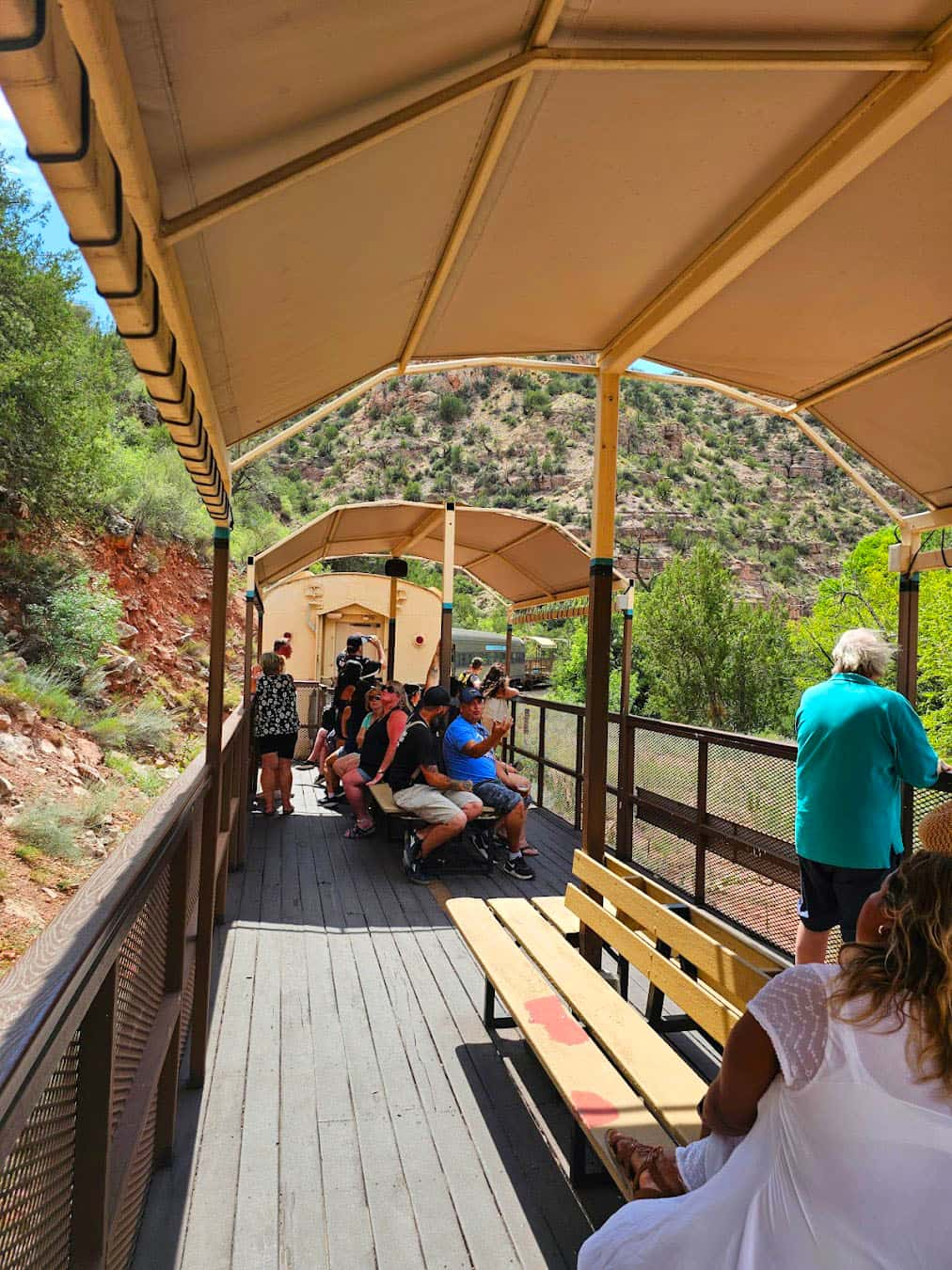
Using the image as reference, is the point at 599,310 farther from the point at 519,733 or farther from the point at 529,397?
the point at 529,397

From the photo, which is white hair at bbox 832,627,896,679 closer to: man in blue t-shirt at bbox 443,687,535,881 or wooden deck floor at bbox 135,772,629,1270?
wooden deck floor at bbox 135,772,629,1270

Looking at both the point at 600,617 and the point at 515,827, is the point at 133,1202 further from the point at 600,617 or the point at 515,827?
the point at 515,827

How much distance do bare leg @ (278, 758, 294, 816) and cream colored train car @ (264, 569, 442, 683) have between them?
6.48 metres

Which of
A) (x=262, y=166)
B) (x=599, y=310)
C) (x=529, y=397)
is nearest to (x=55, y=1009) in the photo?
(x=262, y=166)

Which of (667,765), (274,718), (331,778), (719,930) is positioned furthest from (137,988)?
(331,778)

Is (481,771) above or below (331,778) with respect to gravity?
above

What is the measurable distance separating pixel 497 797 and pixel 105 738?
993 centimetres

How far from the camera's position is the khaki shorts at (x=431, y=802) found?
5836mm

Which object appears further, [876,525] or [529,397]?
[529,397]

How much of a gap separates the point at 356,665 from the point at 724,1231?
6.89m

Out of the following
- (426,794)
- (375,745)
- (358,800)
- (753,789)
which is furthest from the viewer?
(358,800)

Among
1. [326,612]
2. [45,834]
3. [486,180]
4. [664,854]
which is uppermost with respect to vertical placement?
[486,180]

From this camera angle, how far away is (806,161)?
245 cm

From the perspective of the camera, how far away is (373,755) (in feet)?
23.1
